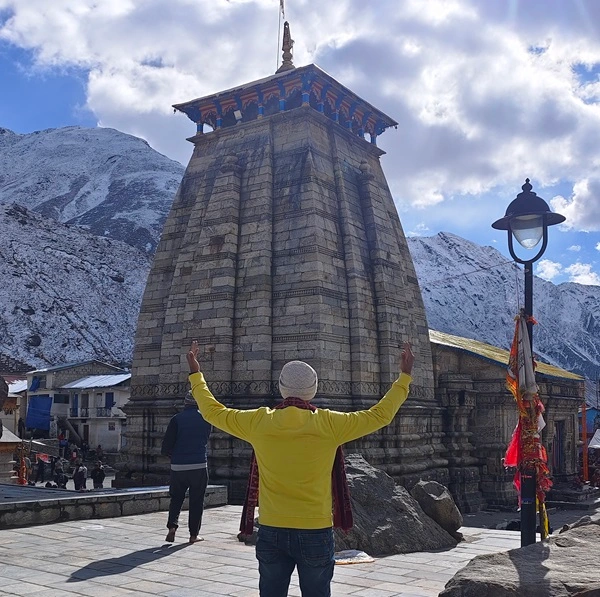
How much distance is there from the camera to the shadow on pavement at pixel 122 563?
24.5 feet

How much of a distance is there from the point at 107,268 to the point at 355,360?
83531 mm

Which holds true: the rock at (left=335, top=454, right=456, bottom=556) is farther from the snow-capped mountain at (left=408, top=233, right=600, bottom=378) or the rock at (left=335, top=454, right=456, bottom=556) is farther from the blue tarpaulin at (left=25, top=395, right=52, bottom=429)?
the snow-capped mountain at (left=408, top=233, right=600, bottom=378)

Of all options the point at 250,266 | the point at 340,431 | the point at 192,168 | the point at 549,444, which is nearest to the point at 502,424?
the point at 549,444

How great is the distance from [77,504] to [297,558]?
7.99 m

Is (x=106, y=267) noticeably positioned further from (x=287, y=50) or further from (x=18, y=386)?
(x=287, y=50)

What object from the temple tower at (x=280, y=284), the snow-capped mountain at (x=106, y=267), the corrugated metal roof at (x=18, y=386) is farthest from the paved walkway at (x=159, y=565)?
the snow-capped mountain at (x=106, y=267)

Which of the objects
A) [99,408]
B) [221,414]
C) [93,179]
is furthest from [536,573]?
[93,179]

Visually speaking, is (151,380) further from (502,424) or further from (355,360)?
(502,424)

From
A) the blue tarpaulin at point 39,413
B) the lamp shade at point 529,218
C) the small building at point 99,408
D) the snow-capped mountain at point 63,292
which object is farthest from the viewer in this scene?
the snow-capped mountain at point 63,292

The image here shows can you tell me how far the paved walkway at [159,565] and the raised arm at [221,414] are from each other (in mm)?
2687

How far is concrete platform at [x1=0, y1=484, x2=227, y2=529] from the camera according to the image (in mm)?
10531

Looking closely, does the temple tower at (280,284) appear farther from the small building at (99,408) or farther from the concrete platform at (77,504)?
the small building at (99,408)

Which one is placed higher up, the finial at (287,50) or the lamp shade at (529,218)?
the finial at (287,50)

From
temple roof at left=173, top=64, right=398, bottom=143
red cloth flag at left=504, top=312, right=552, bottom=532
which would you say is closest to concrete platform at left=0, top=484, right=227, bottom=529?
red cloth flag at left=504, top=312, right=552, bottom=532
